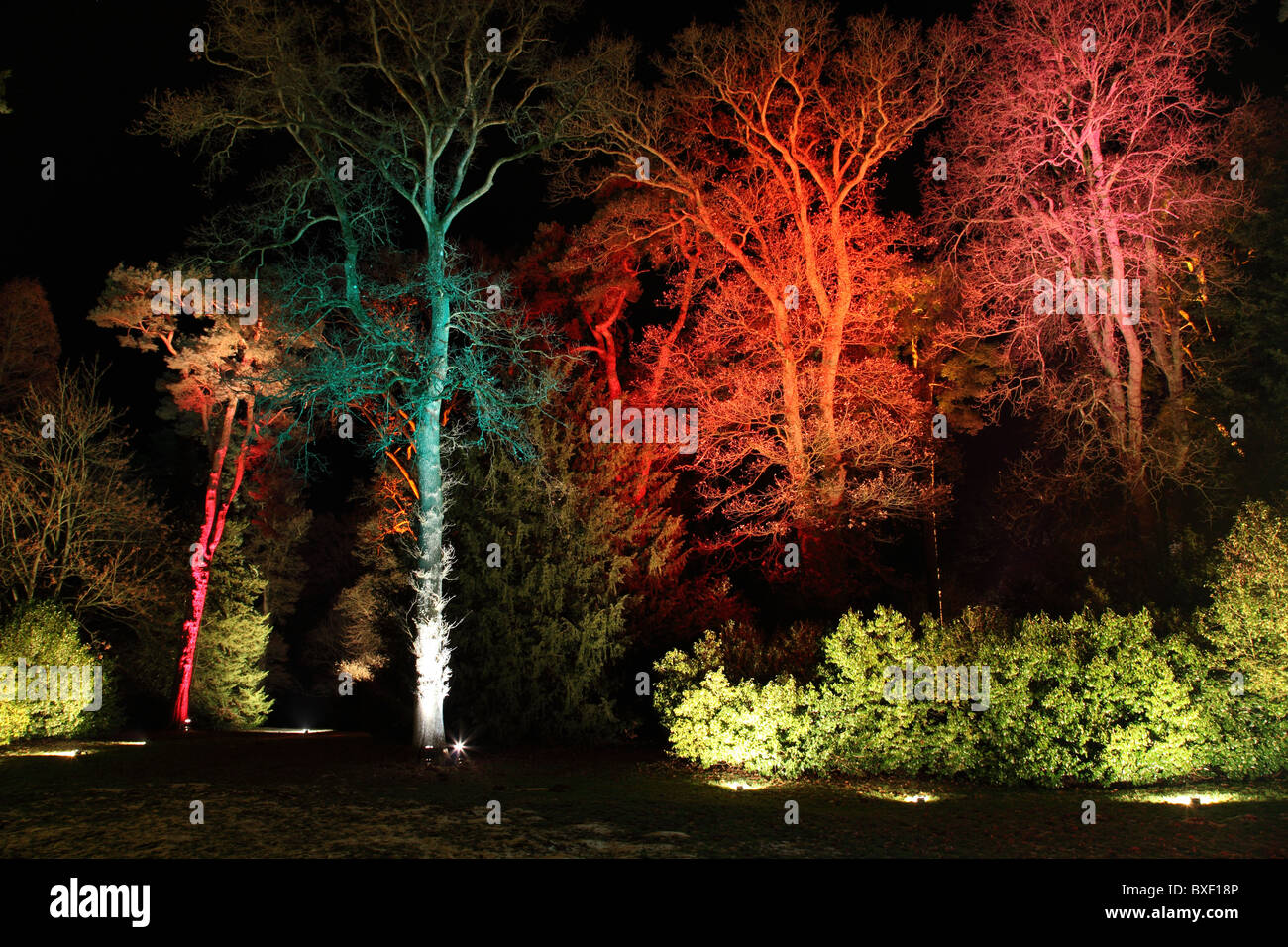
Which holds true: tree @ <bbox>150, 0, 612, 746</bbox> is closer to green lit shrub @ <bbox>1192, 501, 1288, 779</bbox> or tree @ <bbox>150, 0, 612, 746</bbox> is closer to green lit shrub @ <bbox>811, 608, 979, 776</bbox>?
green lit shrub @ <bbox>811, 608, 979, 776</bbox>

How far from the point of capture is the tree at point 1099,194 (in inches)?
724

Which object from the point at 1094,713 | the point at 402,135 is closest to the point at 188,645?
the point at 402,135

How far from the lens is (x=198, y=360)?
27828 millimetres

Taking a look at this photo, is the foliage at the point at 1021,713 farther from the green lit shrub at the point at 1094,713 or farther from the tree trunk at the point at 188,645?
the tree trunk at the point at 188,645

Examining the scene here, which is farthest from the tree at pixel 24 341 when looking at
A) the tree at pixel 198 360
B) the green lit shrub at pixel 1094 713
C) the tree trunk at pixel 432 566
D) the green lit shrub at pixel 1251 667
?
the green lit shrub at pixel 1251 667

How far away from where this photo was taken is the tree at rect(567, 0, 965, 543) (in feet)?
66.4

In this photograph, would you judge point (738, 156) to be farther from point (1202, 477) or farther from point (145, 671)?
point (145, 671)

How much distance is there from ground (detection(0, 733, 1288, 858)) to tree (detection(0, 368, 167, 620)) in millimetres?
9895

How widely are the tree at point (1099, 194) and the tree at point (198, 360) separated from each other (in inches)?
744

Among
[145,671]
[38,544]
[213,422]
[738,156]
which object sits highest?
[738,156]

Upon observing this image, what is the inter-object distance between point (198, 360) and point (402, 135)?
47.3 ft

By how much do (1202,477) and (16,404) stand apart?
3426cm
